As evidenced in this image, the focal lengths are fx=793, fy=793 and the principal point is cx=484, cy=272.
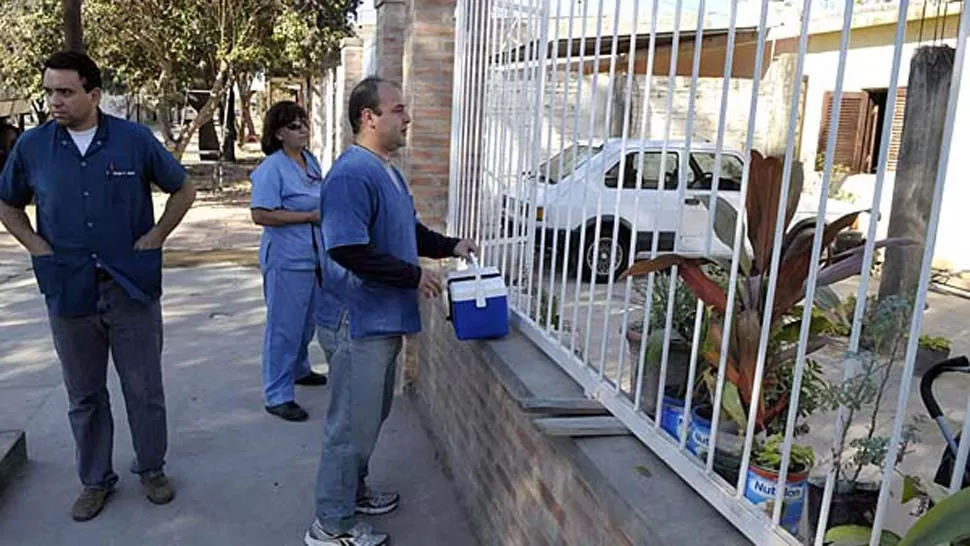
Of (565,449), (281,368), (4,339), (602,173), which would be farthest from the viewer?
(4,339)

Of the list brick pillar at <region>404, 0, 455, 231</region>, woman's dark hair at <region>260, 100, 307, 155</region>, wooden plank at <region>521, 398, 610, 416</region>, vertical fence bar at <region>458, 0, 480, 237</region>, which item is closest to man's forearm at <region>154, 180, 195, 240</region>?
woman's dark hair at <region>260, 100, 307, 155</region>

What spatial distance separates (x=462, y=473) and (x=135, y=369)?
1444 millimetres

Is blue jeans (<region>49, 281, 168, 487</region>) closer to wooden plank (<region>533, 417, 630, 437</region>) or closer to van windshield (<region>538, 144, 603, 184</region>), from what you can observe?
van windshield (<region>538, 144, 603, 184</region>)

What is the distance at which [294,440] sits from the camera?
13.5ft

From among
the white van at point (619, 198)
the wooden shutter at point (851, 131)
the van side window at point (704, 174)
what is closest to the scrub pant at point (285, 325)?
the white van at point (619, 198)

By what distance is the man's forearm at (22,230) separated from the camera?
3.03 meters

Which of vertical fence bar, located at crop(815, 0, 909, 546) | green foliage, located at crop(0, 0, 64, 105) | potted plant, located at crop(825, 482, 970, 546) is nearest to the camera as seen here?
potted plant, located at crop(825, 482, 970, 546)

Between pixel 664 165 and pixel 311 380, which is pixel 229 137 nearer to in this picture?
pixel 311 380

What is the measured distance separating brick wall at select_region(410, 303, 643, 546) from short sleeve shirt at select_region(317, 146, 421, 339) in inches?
17.5

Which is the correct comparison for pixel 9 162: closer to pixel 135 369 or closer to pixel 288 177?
pixel 135 369

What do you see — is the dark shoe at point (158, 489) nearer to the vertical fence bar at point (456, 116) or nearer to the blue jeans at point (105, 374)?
the blue jeans at point (105, 374)

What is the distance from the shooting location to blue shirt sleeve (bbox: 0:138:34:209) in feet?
10.1

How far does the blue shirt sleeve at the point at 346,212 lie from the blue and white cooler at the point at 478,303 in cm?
48

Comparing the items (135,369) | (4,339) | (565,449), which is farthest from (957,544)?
(4,339)
